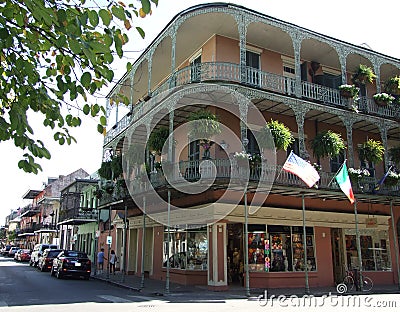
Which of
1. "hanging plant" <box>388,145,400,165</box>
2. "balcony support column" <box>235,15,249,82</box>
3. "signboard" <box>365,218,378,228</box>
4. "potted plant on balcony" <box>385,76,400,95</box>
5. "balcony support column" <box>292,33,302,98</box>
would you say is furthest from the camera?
"potted plant on balcony" <box>385,76,400,95</box>

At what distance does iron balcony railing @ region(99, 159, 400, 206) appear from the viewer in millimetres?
14320

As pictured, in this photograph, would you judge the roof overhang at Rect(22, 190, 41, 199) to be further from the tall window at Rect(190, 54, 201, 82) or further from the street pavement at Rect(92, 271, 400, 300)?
the tall window at Rect(190, 54, 201, 82)

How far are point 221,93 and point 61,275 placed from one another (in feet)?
40.4

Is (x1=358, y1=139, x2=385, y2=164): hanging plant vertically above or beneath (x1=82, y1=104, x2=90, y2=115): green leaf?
above

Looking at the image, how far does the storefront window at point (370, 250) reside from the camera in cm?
1852

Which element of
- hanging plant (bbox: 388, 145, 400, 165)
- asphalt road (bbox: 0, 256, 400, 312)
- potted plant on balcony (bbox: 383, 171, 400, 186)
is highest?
hanging plant (bbox: 388, 145, 400, 165)

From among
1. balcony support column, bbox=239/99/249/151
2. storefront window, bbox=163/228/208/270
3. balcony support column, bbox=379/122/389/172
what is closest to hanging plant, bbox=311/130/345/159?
balcony support column, bbox=239/99/249/151

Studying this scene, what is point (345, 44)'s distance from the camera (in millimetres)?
18219

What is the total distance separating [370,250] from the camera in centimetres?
1886

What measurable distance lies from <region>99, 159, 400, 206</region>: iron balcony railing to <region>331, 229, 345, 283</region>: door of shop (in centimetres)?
268

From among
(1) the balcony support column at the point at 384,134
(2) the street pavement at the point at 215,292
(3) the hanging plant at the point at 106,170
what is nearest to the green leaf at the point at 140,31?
(2) the street pavement at the point at 215,292

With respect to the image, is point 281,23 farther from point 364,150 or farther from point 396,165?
point 396,165

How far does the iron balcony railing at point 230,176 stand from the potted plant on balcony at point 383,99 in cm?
383

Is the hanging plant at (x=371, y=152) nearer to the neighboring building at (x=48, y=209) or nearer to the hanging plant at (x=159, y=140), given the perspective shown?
the hanging plant at (x=159, y=140)
